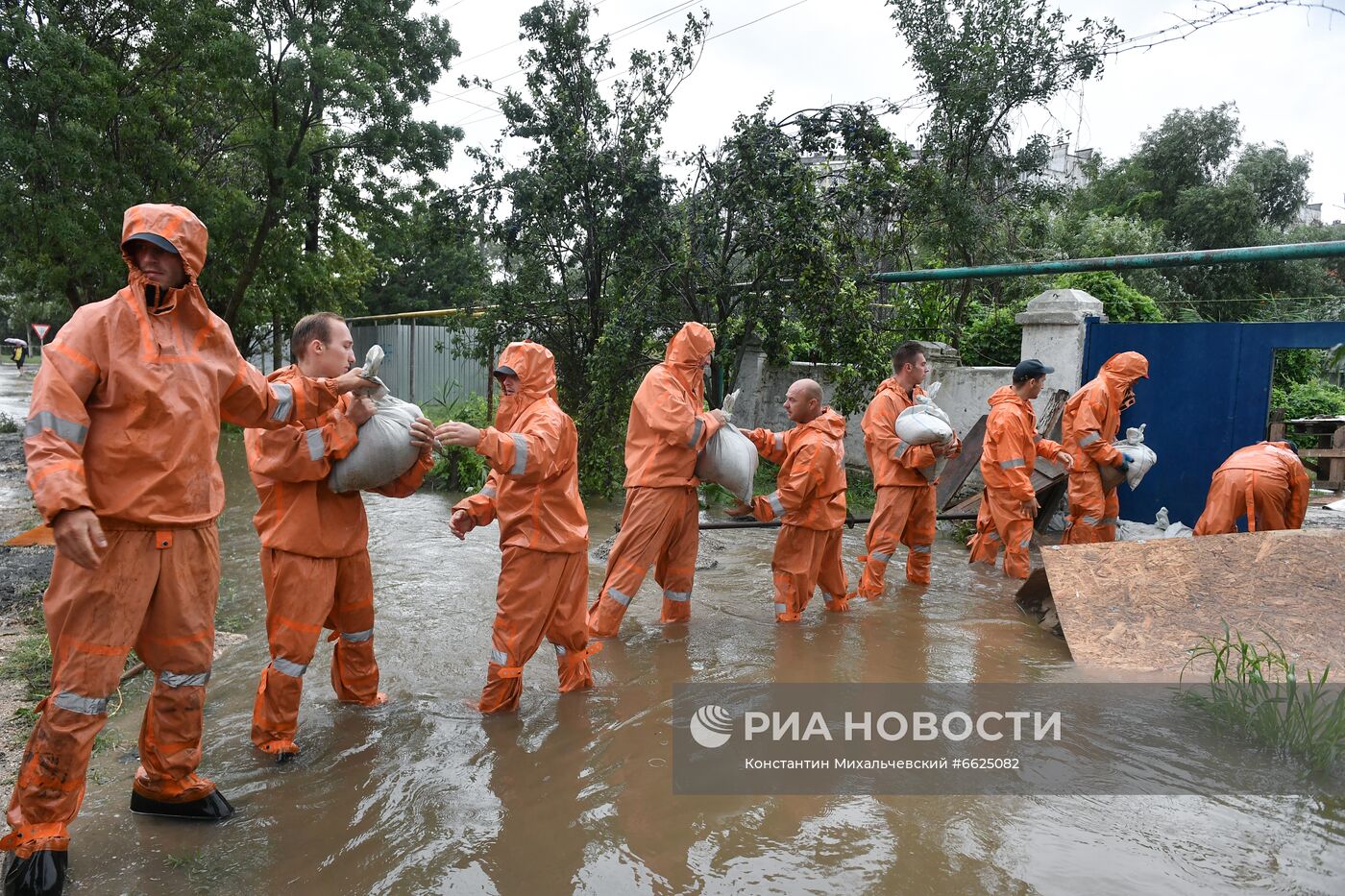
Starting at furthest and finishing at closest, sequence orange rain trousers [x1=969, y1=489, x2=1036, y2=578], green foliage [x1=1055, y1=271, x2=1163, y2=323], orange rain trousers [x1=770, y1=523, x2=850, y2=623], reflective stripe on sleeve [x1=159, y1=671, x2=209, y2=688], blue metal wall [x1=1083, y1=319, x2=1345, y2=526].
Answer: green foliage [x1=1055, y1=271, x2=1163, y2=323] → blue metal wall [x1=1083, y1=319, x2=1345, y2=526] → orange rain trousers [x1=969, y1=489, x2=1036, y2=578] → orange rain trousers [x1=770, y1=523, x2=850, y2=623] → reflective stripe on sleeve [x1=159, y1=671, x2=209, y2=688]

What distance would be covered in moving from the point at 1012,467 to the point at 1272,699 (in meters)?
3.08

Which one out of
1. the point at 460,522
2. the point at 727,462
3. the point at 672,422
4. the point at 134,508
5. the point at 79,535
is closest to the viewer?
the point at 79,535

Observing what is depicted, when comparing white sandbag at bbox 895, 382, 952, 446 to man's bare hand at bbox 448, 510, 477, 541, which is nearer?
man's bare hand at bbox 448, 510, 477, 541

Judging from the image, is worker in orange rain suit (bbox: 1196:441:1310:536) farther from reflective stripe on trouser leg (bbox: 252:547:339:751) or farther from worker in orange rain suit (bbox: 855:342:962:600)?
reflective stripe on trouser leg (bbox: 252:547:339:751)

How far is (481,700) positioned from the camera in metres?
4.12

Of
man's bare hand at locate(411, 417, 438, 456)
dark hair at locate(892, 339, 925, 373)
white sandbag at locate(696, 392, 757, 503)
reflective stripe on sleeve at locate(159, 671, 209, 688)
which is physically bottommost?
reflective stripe on sleeve at locate(159, 671, 209, 688)

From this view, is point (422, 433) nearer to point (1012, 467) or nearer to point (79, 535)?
point (79, 535)

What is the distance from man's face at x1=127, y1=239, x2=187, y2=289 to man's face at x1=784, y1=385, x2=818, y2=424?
353 centimetres

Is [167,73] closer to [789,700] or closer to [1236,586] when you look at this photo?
[789,700]

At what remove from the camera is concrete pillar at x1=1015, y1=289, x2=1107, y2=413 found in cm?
859

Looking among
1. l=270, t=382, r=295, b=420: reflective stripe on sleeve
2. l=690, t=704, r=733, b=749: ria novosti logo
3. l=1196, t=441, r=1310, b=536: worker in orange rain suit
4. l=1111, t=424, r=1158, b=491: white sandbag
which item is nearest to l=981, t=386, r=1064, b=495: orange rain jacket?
l=1111, t=424, r=1158, b=491: white sandbag

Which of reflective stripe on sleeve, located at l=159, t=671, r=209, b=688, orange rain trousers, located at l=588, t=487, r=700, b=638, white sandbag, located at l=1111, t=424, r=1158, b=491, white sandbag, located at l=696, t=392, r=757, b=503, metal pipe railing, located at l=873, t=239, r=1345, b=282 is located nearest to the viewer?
reflective stripe on sleeve, located at l=159, t=671, r=209, b=688

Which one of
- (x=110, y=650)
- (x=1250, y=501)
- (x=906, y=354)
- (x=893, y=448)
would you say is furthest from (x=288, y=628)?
(x=1250, y=501)

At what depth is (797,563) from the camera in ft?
18.2
